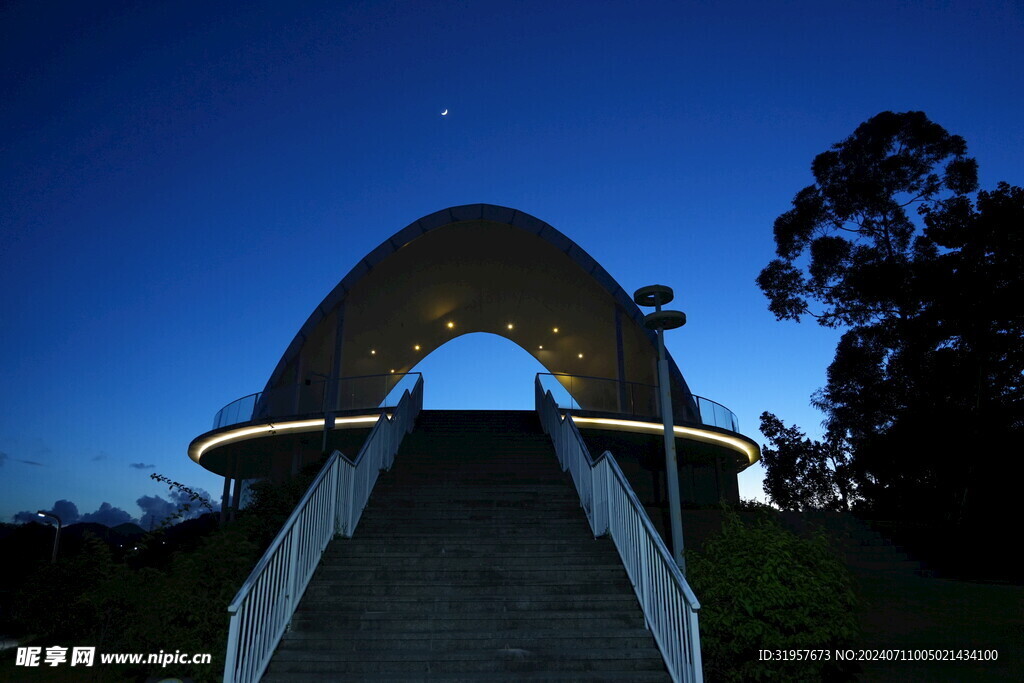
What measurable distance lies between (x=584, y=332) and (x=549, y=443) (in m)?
11.4

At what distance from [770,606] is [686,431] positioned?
12463 mm

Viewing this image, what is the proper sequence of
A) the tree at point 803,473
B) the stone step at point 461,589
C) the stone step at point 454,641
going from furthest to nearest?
the tree at point 803,473 < the stone step at point 461,589 < the stone step at point 454,641

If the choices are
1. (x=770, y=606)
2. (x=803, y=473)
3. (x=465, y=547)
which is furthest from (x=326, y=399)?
(x=803, y=473)

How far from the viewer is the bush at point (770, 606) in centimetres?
511

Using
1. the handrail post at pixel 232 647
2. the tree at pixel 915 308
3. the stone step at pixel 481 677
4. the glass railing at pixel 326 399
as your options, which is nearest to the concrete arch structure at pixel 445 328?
the glass railing at pixel 326 399

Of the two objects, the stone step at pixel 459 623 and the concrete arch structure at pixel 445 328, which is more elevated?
the concrete arch structure at pixel 445 328

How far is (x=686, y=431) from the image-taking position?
685 inches

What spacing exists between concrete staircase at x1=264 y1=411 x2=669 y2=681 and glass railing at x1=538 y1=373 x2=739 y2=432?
6.97m

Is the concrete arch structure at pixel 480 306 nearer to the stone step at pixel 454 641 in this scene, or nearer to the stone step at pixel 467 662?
the stone step at pixel 454 641

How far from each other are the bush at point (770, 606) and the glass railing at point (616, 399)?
1068cm

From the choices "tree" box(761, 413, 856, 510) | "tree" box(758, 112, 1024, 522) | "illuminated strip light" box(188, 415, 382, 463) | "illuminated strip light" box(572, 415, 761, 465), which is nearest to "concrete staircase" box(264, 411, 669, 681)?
"illuminated strip light" box(572, 415, 761, 465)

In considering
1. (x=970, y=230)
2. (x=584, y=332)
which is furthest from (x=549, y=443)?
(x=970, y=230)

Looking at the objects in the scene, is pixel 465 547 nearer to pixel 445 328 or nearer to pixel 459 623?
pixel 459 623

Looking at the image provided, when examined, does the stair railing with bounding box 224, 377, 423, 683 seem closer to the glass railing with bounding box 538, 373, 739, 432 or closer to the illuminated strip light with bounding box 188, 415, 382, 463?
the illuminated strip light with bounding box 188, 415, 382, 463
